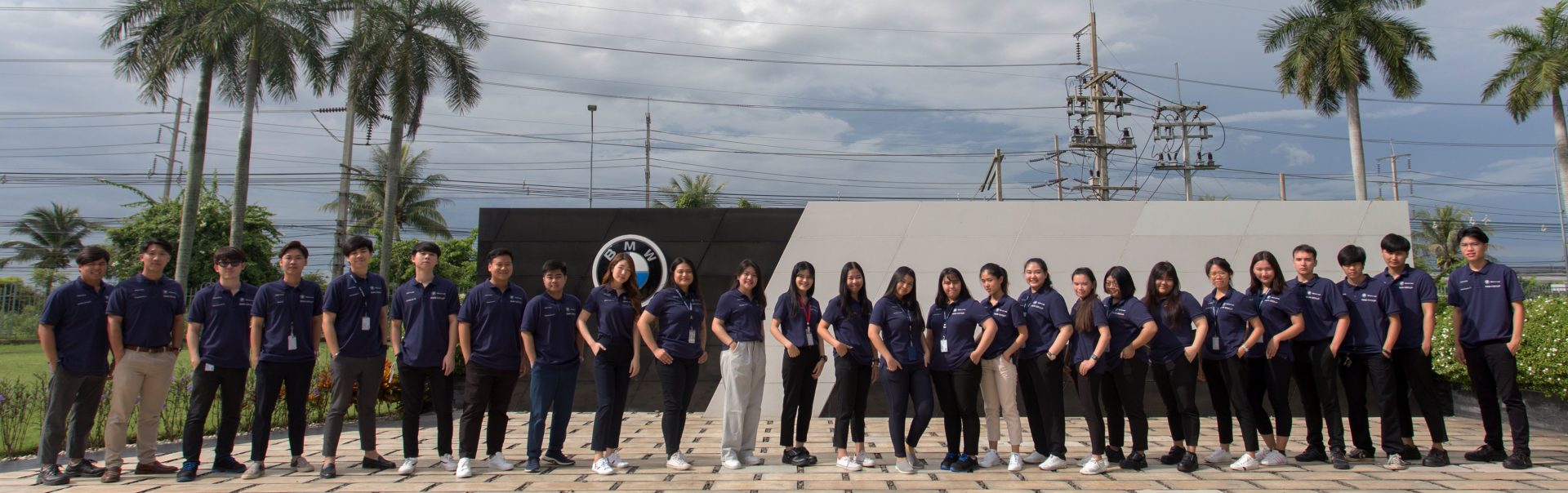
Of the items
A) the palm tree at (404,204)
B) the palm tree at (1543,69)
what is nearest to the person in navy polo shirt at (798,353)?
→ the palm tree at (1543,69)

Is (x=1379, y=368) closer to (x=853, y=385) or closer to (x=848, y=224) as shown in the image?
(x=853, y=385)

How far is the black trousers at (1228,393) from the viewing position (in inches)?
188

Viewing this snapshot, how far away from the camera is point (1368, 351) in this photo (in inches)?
190

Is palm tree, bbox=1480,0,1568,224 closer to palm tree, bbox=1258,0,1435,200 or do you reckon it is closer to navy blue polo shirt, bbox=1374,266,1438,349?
palm tree, bbox=1258,0,1435,200

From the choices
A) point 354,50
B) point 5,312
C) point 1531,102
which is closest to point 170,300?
point 354,50

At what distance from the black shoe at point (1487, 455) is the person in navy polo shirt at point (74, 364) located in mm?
7343

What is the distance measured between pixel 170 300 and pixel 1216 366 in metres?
5.71

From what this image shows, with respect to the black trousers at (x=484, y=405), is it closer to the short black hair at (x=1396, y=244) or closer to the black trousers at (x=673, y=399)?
the black trousers at (x=673, y=399)

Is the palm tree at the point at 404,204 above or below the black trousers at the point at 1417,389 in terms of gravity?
above

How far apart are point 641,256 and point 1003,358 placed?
11.3 ft

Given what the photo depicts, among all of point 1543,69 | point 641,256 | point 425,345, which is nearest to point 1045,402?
point 425,345

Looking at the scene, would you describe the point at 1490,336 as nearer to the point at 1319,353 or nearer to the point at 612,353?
the point at 1319,353

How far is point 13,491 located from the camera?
4.26 m

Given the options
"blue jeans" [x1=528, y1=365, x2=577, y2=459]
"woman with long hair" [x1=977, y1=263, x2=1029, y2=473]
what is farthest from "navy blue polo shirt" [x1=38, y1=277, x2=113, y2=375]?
"woman with long hair" [x1=977, y1=263, x2=1029, y2=473]
